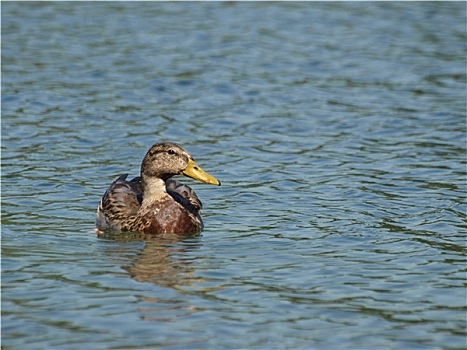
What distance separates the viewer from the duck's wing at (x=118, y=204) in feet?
40.6

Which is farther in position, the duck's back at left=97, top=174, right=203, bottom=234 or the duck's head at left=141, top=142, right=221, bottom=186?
the duck's head at left=141, top=142, right=221, bottom=186

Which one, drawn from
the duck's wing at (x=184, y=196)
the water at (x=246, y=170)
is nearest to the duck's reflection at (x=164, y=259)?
the water at (x=246, y=170)

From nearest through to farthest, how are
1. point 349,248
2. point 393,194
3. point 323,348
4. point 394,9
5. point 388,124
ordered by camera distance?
1. point 323,348
2. point 349,248
3. point 393,194
4. point 388,124
5. point 394,9

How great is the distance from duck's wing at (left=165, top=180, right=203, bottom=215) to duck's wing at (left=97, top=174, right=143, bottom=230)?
382 mm

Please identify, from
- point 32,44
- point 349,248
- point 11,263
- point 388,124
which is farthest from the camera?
point 32,44

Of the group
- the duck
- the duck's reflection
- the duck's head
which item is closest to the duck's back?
the duck

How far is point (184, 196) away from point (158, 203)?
48 cm

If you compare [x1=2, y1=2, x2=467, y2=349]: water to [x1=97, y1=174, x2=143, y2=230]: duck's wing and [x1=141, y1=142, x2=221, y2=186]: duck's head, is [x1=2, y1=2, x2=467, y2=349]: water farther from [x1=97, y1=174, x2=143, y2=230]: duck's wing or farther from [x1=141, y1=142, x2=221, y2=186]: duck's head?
[x1=141, y1=142, x2=221, y2=186]: duck's head

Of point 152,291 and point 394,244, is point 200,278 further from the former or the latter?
point 394,244

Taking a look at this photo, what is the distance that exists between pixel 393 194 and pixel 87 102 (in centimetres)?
736

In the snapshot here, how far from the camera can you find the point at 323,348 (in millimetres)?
8383

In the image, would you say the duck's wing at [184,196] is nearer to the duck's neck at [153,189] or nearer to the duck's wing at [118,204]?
the duck's neck at [153,189]

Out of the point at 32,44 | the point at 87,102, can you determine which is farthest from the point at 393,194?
the point at 32,44

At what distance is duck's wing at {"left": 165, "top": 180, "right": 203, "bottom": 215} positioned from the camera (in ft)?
41.2
